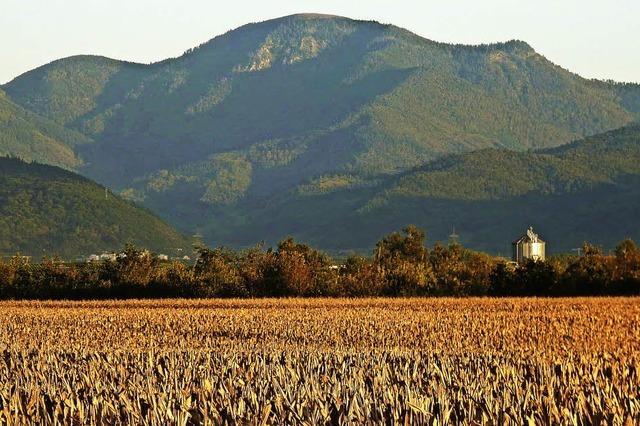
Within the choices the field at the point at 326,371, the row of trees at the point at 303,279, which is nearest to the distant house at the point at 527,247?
the row of trees at the point at 303,279

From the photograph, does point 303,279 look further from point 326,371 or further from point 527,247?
point 527,247

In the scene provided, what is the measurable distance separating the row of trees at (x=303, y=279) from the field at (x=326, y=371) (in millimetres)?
23053

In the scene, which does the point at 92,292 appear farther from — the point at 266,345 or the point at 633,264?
the point at 266,345

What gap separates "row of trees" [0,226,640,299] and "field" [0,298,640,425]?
23053mm

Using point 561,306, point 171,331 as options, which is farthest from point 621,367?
point 561,306

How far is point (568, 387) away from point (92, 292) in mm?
55308

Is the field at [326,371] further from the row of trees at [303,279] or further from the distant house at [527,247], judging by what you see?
the distant house at [527,247]

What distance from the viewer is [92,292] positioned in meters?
68.7

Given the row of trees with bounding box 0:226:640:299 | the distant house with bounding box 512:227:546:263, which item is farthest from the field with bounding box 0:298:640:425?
the distant house with bounding box 512:227:546:263

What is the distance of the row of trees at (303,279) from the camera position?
6656 centimetres

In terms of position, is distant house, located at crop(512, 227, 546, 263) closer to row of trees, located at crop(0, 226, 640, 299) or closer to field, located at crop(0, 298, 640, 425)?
row of trees, located at crop(0, 226, 640, 299)

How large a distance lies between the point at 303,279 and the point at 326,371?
48.8 meters

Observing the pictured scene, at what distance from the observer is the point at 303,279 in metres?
67.4

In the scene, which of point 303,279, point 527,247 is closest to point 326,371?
point 303,279
